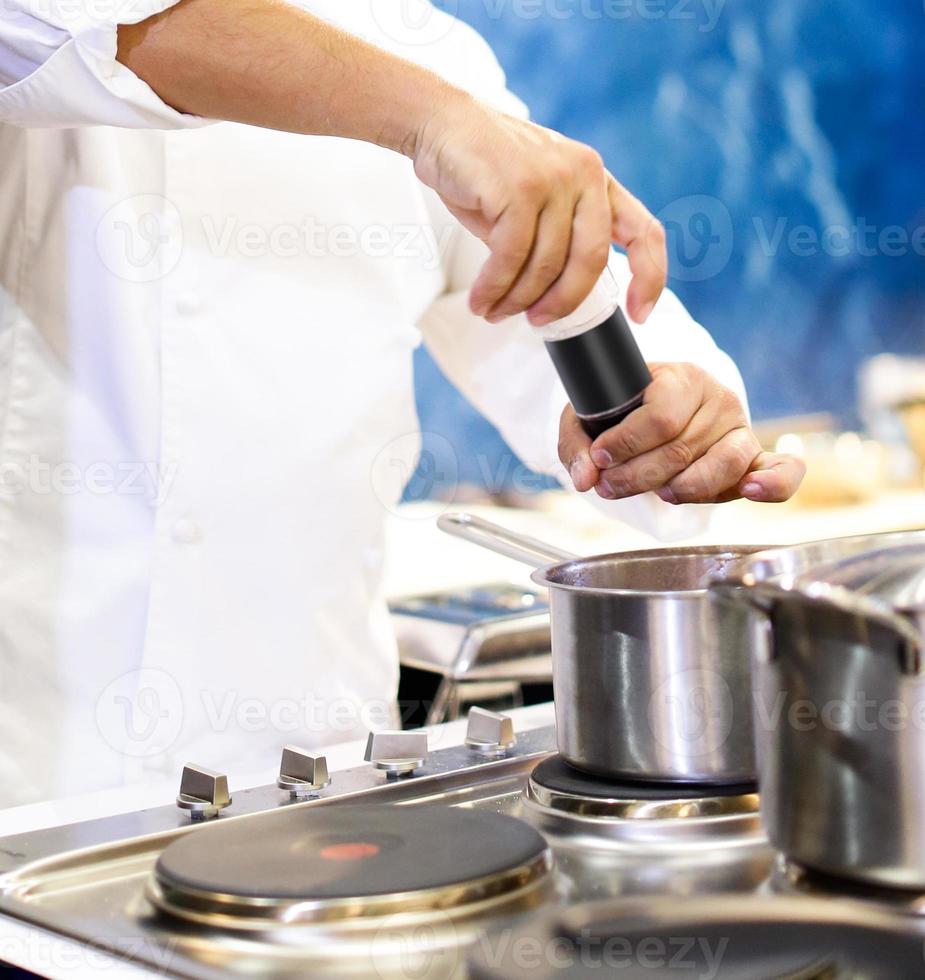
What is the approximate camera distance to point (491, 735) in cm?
89

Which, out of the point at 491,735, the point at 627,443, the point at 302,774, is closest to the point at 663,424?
the point at 627,443

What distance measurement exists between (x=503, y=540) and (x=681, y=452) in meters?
0.16

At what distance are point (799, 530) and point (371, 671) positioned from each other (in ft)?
5.37

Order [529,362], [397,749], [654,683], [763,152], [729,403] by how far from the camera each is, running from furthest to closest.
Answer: [763,152] → [529,362] → [729,403] → [397,749] → [654,683]

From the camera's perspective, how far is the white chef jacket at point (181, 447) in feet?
3.75

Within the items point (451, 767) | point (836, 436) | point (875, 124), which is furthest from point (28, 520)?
point (875, 124)

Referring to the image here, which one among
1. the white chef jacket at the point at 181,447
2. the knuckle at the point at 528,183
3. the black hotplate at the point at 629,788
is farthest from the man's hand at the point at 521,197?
the white chef jacket at the point at 181,447

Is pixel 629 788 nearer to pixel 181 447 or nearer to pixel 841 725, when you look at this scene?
pixel 841 725

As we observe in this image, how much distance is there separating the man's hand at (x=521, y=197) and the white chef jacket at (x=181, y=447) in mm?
465

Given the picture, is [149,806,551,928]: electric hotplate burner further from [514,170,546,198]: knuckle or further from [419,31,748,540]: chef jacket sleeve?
[419,31,748,540]: chef jacket sleeve

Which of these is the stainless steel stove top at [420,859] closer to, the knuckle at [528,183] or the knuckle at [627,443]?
the knuckle at [627,443]

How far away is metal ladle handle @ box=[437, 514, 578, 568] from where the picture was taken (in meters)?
1.02

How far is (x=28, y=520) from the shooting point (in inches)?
45.0

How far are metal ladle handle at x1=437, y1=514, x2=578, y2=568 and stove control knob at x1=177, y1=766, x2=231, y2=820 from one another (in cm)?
32
